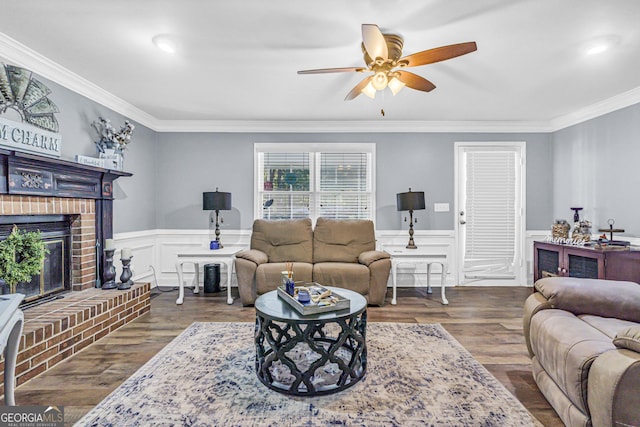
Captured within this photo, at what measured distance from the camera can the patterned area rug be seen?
1677 millimetres

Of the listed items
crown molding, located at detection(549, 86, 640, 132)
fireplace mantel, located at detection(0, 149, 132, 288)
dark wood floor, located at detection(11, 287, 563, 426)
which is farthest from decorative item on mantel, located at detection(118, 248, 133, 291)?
crown molding, located at detection(549, 86, 640, 132)

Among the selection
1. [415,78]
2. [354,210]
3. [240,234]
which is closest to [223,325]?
[240,234]

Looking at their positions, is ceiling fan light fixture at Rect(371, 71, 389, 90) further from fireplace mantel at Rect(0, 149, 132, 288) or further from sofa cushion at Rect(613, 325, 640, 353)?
fireplace mantel at Rect(0, 149, 132, 288)

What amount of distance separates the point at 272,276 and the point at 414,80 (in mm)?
2436

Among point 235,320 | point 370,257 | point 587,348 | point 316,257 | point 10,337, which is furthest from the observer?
point 316,257

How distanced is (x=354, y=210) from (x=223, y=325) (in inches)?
97.2

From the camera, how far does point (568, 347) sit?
1568 mm

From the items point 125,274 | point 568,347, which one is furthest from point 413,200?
point 125,274

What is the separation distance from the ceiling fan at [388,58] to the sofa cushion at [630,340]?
1.66 m

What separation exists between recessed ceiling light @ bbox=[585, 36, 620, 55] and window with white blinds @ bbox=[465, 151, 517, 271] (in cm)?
218

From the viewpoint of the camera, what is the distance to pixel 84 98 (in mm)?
3256

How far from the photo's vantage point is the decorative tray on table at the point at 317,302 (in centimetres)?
200

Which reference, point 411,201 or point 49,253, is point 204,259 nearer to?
point 49,253

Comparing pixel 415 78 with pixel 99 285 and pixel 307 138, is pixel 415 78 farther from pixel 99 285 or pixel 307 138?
pixel 99 285
